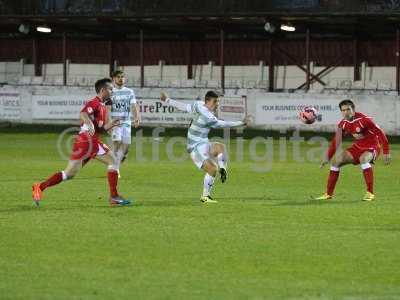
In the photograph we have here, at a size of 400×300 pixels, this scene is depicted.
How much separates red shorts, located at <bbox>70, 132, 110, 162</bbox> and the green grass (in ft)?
2.60

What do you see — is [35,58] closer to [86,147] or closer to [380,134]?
[380,134]

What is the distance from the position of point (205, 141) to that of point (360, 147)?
2.60 meters

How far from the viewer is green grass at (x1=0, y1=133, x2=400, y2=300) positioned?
10078mm

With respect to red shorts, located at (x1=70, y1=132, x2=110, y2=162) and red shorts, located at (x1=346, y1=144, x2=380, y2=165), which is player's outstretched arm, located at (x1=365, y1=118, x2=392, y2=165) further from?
red shorts, located at (x1=70, y1=132, x2=110, y2=162)

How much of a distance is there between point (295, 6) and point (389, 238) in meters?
27.1

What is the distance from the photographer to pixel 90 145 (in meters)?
16.8

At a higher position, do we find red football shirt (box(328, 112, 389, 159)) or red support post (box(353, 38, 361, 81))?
red support post (box(353, 38, 361, 81))

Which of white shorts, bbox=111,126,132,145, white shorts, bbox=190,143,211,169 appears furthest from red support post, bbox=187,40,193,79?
white shorts, bbox=190,143,211,169

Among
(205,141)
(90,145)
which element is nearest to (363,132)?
(205,141)

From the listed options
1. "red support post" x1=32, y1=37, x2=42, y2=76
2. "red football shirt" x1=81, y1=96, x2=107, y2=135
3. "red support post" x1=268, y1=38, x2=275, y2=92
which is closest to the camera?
"red football shirt" x1=81, y1=96, x2=107, y2=135

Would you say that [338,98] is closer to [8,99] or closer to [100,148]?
[8,99]

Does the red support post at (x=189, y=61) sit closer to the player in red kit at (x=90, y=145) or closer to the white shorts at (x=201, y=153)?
the white shorts at (x=201, y=153)

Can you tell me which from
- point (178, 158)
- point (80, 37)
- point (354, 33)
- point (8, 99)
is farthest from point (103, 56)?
point (178, 158)

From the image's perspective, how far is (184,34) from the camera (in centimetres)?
4706
